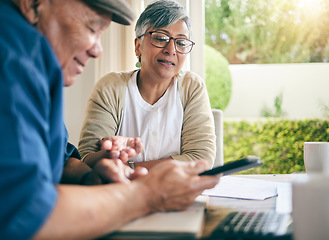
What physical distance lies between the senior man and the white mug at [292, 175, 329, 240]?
0.29m

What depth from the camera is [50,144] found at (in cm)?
84

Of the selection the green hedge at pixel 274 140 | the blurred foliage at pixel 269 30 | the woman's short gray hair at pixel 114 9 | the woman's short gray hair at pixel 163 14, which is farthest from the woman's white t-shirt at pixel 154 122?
the blurred foliage at pixel 269 30

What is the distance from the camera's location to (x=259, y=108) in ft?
19.8

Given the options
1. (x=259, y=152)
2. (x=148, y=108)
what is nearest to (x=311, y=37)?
(x=259, y=152)

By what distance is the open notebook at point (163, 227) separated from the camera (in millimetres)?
723

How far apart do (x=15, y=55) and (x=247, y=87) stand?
5.69 m

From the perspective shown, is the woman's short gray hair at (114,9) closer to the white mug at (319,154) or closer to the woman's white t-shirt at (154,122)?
the white mug at (319,154)

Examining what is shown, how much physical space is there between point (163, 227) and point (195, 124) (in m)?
1.32

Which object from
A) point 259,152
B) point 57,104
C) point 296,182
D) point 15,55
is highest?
point 15,55

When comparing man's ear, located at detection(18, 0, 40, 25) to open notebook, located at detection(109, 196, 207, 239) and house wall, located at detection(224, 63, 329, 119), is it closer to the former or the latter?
open notebook, located at detection(109, 196, 207, 239)

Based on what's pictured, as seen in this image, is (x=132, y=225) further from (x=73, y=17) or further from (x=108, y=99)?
(x=108, y=99)

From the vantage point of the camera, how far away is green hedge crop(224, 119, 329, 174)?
5234 millimetres

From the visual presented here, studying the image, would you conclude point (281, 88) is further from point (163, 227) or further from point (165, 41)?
point (163, 227)

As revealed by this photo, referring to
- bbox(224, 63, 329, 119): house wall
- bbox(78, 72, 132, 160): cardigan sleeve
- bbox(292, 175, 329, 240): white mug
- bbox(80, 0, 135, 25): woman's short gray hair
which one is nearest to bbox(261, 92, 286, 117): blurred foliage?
bbox(224, 63, 329, 119): house wall
